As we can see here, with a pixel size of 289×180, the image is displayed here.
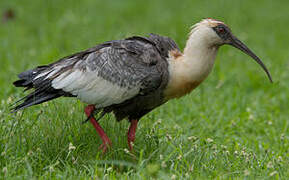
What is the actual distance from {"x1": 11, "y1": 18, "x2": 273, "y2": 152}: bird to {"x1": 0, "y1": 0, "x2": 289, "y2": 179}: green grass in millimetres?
297

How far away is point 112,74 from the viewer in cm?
488

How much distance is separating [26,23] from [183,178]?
7.36 metres

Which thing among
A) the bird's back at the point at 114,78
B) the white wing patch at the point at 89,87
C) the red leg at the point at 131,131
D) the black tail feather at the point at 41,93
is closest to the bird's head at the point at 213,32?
the bird's back at the point at 114,78

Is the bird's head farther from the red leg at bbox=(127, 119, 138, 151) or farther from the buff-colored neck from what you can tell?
the red leg at bbox=(127, 119, 138, 151)

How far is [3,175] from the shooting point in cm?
423

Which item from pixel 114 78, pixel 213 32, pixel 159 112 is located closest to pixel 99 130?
pixel 114 78

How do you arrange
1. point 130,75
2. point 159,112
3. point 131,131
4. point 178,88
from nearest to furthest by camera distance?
1. point 130,75
2. point 178,88
3. point 131,131
4. point 159,112

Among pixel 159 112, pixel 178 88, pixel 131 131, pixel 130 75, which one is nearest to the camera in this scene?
pixel 130 75

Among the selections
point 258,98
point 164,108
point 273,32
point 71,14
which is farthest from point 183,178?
point 273,32

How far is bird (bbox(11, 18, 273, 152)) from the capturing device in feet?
15.9

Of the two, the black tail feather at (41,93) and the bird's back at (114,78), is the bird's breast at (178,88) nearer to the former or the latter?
the bird's back at (114,78)

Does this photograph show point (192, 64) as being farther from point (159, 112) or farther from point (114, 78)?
point (159, 112)

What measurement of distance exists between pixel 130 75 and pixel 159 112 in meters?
1.89

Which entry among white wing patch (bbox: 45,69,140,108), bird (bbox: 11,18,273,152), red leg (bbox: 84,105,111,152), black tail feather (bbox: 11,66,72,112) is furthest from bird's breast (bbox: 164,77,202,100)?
black tail feather (bbox: 11,66,72,112)
